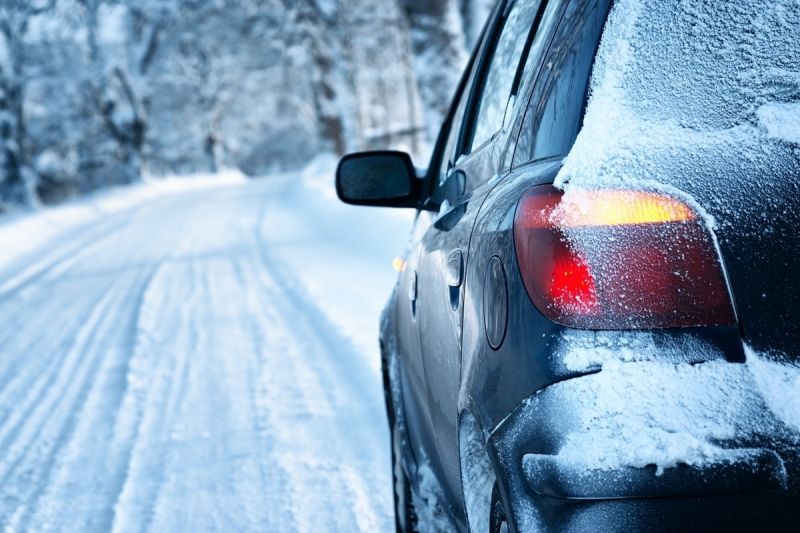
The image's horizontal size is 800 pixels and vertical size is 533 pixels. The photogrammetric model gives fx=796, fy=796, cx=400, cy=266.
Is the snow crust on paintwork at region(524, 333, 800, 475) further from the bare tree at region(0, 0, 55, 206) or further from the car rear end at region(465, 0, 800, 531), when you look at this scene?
the bare tree at region(0, 0, 55, 206)

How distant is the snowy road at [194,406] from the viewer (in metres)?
3.52

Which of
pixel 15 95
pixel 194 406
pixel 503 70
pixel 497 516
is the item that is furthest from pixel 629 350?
pixel 15 95

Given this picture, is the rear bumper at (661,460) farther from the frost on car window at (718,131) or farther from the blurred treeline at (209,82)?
the blurred treeline at (209,82)

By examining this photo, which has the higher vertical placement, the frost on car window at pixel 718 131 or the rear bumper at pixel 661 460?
the frost on car window at pixel 718 131

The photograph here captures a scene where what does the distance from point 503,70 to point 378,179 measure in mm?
822

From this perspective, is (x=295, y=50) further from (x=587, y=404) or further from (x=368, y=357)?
(x=587, y=404)

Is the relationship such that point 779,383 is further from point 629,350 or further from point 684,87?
point 684,87

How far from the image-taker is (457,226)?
1836 millimetres

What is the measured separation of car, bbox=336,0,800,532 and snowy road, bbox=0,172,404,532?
7.24ft

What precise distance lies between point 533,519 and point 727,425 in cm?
30

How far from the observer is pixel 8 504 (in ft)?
12.1

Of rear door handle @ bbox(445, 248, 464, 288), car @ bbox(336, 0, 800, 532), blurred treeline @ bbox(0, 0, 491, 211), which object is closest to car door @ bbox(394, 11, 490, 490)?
rear door handle @ bbox(445, 248, 464, 288)

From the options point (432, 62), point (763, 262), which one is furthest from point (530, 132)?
point (432, 62)

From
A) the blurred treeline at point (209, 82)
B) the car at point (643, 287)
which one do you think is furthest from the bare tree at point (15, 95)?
the car at point (643, 287)
